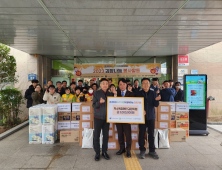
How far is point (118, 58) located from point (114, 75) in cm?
220

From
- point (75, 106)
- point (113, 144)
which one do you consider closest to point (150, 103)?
point (113, 144)

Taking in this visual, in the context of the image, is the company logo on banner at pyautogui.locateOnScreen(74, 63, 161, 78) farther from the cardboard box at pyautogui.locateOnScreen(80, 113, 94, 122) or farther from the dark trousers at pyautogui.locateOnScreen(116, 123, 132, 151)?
the dark trousers at pyautogui.locateOnScreen(116, 123, 132, 151)

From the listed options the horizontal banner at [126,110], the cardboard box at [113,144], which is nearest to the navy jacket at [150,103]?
the horizontal banner at [126,110]

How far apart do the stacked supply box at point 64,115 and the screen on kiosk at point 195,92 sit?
3989 mm

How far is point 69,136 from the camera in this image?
4.41 meters

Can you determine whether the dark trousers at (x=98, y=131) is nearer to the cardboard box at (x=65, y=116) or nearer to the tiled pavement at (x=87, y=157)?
the tiled pavement at (x=87, y=157)

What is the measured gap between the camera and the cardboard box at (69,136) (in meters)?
4.39

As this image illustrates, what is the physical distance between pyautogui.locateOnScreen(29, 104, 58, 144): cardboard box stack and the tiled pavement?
197 millimetres

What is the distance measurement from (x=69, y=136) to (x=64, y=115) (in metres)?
0.64

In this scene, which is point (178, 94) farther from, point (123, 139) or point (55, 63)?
point (55, 63)

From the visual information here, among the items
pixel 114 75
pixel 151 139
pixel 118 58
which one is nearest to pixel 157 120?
pixel 151 139

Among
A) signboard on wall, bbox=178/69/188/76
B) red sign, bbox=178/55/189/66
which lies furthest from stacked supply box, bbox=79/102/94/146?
red sign, bbox=178/55/189/66

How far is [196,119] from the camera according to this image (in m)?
5.17

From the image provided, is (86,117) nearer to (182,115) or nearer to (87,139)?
(87,139)
